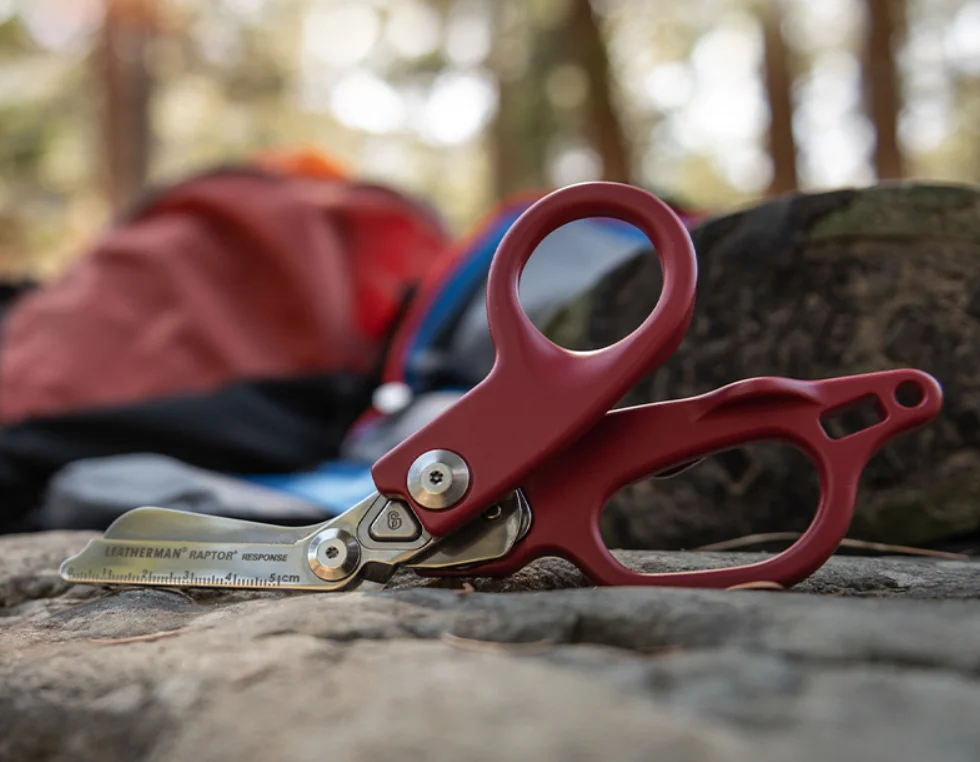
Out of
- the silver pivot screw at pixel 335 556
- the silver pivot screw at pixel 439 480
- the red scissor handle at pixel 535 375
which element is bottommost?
the silver pivot screw at pixel 335 556

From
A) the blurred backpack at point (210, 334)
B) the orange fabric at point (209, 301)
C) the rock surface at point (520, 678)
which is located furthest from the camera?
the orange fabric at point (209, 301)

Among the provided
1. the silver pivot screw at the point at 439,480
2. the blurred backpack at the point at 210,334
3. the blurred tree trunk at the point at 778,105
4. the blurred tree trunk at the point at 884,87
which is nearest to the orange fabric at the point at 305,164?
the blurred backpack at the point at 210,334

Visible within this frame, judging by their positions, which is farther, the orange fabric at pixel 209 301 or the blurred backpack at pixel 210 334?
the orange fabric at pixel 209 301

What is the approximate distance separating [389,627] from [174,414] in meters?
A: 1.13

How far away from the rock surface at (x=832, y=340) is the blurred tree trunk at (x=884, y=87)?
10.5 ft

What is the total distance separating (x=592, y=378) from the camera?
61 cm

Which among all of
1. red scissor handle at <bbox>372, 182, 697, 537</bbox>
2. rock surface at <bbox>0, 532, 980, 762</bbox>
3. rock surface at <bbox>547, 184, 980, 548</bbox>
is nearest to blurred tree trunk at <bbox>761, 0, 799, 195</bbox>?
rock surface at <bbox>547, 184, 980, 548</bbox>

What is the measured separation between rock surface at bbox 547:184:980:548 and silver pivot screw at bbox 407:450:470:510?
1.38 ft

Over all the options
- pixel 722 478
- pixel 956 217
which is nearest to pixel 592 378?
pixel 722 478

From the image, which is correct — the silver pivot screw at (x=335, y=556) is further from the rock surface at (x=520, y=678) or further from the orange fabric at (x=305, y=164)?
the orange fabric at (x=305, y=164)

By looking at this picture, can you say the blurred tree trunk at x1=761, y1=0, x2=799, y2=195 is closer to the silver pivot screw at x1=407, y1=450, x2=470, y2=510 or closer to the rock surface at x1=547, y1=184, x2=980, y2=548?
the rock surface at x1=547, y1=184, x2=980, y2=548

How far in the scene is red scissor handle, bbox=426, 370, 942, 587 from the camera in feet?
1.94

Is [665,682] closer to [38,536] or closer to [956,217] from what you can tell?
[956,217]

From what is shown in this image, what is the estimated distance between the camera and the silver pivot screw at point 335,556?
0.67 metres
